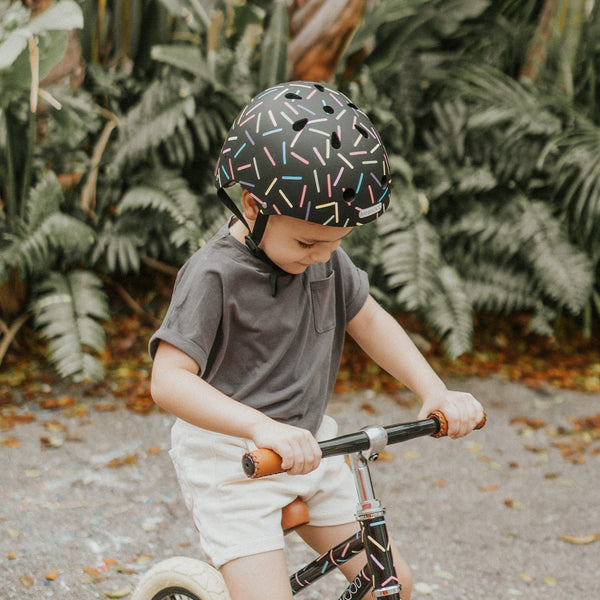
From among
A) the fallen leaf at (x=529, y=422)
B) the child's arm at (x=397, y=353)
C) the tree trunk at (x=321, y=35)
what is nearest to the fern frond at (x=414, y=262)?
the fallen leaf at (x=529, y=422)

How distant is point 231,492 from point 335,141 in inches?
35.4

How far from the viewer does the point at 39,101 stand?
529 centimetres

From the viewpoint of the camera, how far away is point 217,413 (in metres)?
1.78

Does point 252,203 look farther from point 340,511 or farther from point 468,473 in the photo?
point 468,473

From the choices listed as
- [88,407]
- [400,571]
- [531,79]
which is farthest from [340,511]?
[531,79]

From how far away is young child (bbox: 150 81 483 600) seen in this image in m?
1.84

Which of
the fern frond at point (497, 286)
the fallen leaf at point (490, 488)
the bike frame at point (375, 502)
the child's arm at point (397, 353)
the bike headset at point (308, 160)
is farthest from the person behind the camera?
the fern frond at point (497, 286)

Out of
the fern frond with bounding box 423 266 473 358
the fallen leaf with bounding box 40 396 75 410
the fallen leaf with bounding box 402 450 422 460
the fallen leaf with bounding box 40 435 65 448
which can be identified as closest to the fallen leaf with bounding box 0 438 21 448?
the fallen leaf with bounding box 40 435 65 448

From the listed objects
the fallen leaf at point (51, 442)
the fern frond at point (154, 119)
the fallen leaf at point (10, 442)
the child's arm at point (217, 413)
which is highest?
the child's arm at point (217, 413)

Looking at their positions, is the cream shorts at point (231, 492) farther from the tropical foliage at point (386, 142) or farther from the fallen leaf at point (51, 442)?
the tropical foliage at point (386, 142)

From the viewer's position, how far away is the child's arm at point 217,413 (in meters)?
1.58

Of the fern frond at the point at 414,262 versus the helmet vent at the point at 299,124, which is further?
the fern frond at the point at 414,262

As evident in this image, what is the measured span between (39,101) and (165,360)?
13.0 feet

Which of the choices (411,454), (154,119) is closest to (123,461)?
(411,454)
